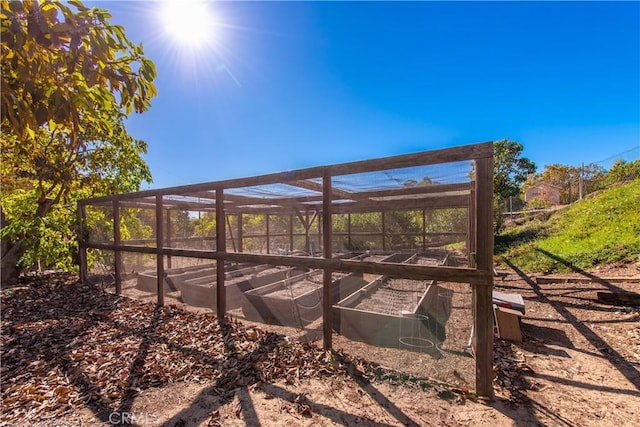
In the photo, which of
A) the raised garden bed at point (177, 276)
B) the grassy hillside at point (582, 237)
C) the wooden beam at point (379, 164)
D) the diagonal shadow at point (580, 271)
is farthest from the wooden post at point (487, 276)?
the grassy hillside at point (582, 237)

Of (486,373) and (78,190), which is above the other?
(78,190)

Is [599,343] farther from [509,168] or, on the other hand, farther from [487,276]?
[509,168]

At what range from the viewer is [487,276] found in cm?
227

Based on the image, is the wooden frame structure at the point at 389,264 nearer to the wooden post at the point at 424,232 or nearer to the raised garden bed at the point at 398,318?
the raised garden bed at the point at 398,318

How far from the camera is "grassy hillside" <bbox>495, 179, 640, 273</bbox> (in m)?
7.05

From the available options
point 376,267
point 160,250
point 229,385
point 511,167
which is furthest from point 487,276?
point 511,167

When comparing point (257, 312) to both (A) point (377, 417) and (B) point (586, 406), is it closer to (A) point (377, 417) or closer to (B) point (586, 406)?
(A) point (377, 417)

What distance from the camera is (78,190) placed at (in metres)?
6.81

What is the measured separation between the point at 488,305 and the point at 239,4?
4.59m

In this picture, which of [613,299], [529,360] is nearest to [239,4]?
[529,360]

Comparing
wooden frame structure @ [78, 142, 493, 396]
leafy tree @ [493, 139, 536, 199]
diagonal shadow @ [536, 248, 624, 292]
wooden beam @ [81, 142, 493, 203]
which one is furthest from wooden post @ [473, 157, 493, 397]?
leafy tree @ [493, 139, 536, 199]

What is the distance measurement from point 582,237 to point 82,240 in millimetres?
14079

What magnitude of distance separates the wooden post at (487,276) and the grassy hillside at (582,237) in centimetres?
683

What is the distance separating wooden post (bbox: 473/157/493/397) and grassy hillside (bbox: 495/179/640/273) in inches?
269
